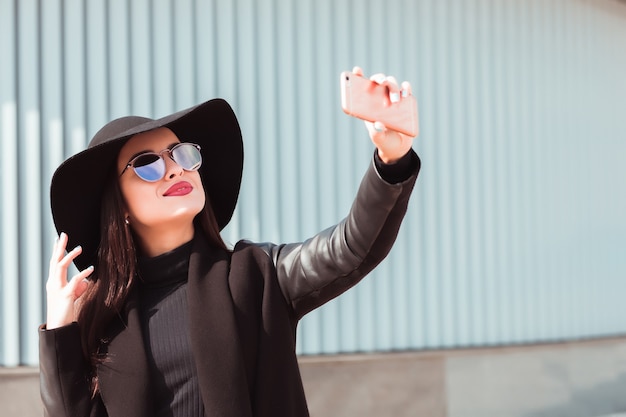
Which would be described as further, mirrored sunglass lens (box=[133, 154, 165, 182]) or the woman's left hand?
mirrored sunglass lens (box=[133, 154, 165, 182])

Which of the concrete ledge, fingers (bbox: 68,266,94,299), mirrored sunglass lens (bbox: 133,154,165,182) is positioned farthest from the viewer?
the concrete ledge

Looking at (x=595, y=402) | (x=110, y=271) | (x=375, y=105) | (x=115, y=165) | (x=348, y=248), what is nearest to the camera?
(x=375, y=105)

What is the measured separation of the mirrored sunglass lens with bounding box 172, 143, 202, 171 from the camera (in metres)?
2.26

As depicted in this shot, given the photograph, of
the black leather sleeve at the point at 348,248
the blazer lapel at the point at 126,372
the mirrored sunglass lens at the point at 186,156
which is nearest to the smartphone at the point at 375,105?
the black leather sleeve at the point at 348,248

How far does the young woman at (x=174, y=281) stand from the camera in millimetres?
2041

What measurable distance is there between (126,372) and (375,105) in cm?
95

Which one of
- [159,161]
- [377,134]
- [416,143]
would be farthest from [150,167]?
[416,143]

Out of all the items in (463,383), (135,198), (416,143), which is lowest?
(463,383)

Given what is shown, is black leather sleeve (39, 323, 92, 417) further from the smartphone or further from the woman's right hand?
the smartphone

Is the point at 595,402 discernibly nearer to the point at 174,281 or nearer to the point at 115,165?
the point at 174,281

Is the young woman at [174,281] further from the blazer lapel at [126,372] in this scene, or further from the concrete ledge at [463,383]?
the concrete ledge at [463,383]

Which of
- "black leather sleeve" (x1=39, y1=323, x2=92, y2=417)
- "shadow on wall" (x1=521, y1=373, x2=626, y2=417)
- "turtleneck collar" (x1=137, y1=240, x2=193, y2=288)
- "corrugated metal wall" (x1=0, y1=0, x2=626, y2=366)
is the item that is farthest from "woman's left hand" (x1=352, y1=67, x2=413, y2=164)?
"shadow on wall" (x1=521, y1=373, x2=626, y2=417)

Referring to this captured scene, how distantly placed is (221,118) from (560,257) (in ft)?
13.6

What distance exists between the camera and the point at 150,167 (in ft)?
7.36
